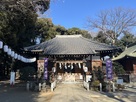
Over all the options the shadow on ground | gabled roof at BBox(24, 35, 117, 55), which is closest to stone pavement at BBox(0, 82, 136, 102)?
the shadow on ground

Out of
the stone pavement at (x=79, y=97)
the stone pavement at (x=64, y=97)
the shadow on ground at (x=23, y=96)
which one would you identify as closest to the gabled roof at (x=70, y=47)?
the shadow on ground at (x=23, y=96)

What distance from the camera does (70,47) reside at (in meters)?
23.8

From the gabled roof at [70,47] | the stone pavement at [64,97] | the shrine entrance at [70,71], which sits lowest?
the stone pavement at [64,97]

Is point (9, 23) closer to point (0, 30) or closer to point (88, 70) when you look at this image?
point (0, 30)

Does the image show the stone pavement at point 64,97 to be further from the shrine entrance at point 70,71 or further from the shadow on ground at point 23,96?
the shrine entrance at point 70,71

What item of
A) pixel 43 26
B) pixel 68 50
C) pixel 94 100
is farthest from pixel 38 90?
pixel 43 26

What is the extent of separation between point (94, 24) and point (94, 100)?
33087mm

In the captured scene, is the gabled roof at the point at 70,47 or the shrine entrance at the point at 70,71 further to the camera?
the shrine entrance at the point at 70,71

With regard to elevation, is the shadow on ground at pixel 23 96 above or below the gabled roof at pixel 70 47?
below

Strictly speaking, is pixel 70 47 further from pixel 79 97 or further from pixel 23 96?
pixel 79 97

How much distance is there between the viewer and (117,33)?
4200cm

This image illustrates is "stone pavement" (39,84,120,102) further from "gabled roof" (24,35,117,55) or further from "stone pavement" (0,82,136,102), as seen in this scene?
"gabled roof" (24,35,117,55)

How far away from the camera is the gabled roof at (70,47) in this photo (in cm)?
2223

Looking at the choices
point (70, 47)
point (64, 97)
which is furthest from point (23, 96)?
point (70, 47)
